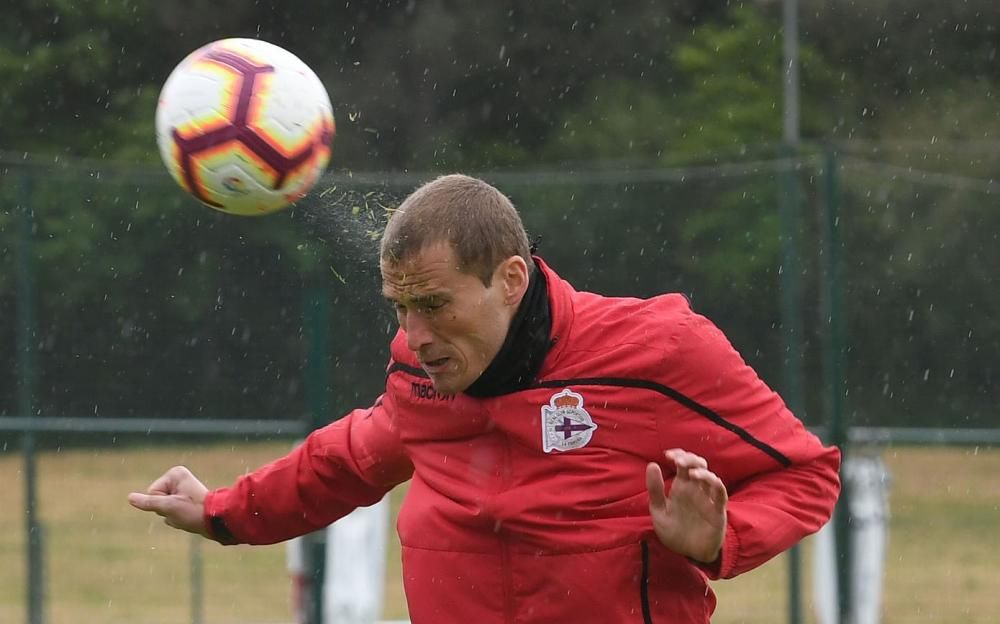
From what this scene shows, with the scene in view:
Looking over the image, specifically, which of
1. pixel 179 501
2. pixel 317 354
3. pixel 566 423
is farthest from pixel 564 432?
pixel 317 354

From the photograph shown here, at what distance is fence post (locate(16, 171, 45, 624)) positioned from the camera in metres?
8.66

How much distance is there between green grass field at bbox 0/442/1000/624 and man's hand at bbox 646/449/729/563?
5259 millimetres

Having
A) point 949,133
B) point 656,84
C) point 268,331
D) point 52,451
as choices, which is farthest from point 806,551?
point 656,84

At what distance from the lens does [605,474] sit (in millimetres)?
3811

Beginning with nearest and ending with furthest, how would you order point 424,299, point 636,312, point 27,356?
point 424,299 → point 636,312 → point 27,356

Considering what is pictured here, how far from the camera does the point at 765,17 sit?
2958cm

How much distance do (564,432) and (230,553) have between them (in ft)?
25.0

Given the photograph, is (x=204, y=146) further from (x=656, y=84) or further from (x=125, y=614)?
(x=656, y=84)

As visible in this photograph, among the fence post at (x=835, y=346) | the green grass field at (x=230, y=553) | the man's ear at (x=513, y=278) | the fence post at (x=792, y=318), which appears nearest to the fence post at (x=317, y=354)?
the green grass field at (x=230, y=553)

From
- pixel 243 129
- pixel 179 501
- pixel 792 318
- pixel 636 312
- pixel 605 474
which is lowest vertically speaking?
pixel 179 501

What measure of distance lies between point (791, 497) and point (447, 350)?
81 cm

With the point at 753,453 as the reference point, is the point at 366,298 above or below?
above

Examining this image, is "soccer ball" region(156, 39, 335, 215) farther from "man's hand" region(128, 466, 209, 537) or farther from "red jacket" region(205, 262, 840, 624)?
"red jacket" region(205, 262, 840, 624)

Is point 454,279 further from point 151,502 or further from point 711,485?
point 151,502
